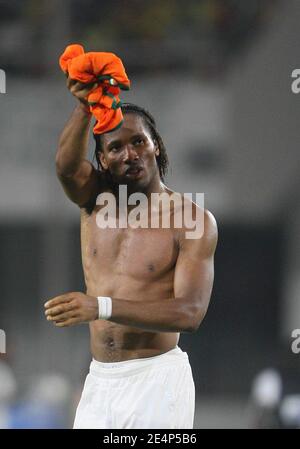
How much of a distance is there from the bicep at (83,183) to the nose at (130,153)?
0.26 ft

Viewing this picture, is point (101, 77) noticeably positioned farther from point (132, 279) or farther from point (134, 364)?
point (134, 364)

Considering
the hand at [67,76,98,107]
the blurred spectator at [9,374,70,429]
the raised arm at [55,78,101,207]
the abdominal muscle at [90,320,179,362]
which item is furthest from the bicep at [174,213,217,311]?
the blurred spectator at [9,374,70,429]

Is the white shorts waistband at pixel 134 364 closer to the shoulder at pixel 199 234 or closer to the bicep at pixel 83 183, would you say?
the shoulder at pixel 199 234

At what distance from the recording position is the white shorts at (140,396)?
1756 millimetres

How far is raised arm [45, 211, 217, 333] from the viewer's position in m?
1.46

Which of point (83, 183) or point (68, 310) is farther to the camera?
point (83, 183)

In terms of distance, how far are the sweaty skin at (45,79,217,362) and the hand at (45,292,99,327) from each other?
23 cm

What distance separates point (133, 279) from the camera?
5.82ft

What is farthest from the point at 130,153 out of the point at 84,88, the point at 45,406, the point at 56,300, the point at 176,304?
the point at 45,406

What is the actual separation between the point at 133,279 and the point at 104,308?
239 mm

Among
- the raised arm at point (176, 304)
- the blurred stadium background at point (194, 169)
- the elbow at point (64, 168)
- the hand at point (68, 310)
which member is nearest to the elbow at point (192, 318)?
the raised arm at point (176, 304)

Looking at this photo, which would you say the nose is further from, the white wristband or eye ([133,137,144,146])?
the white wristband

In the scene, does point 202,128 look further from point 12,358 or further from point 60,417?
point 60,417

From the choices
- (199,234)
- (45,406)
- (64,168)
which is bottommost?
(45,406)
